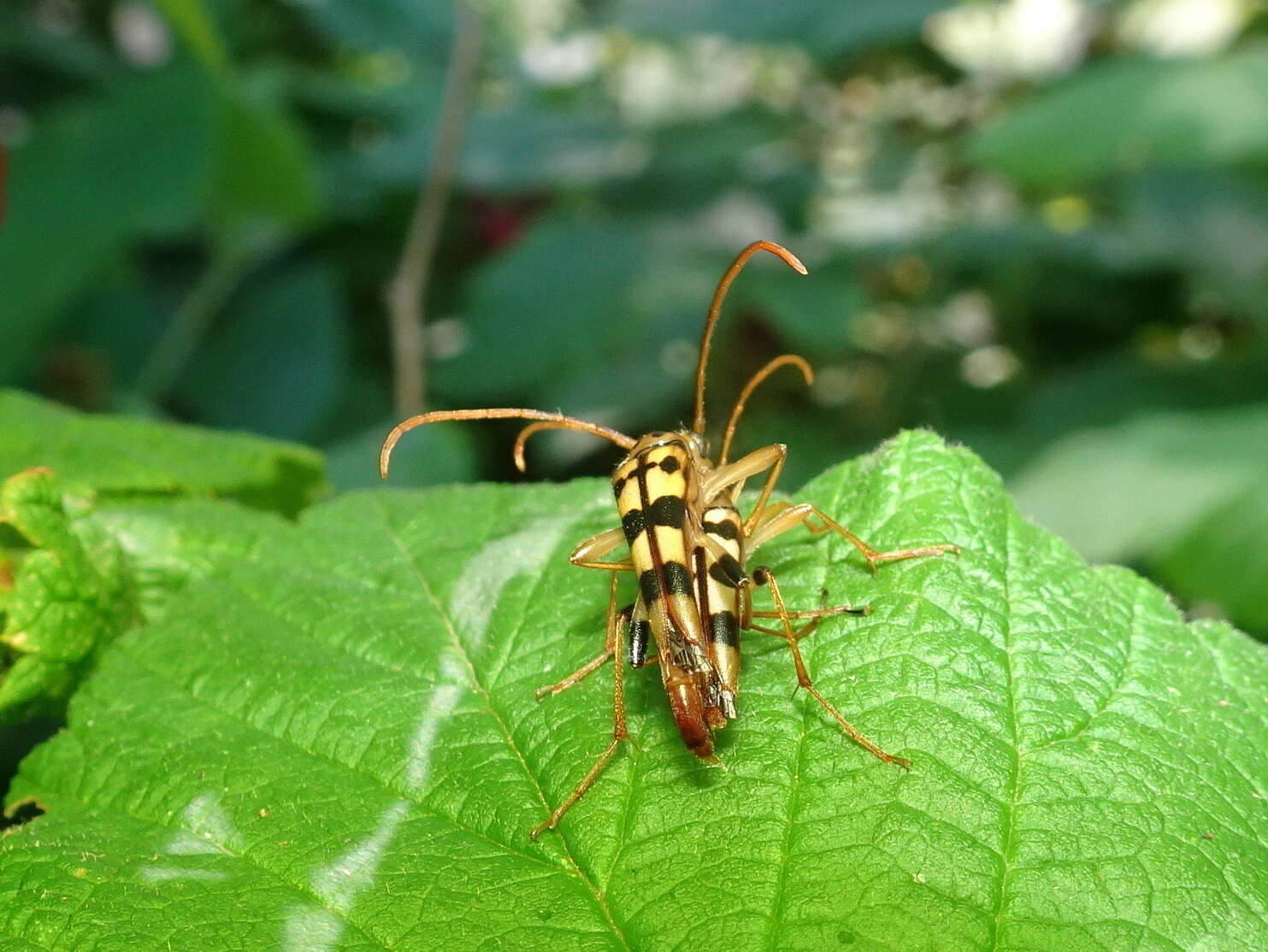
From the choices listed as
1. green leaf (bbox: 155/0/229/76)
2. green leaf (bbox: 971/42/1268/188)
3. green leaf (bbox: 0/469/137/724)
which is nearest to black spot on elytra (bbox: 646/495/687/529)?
green leaf (bbox: 0/469/137/724)

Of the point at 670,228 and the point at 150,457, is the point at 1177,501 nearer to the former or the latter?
the point at 670,228

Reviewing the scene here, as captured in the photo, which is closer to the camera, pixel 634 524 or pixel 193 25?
pixel 634 524

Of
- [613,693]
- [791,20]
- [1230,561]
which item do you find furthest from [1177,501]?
[791,20]

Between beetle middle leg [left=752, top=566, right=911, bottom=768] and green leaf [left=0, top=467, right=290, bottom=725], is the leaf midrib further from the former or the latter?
beetle middle leg [left=752, top=566, right=911, bottom=768]

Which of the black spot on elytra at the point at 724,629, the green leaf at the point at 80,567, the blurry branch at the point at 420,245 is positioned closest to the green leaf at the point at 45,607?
the green leaf at the point at 80,567

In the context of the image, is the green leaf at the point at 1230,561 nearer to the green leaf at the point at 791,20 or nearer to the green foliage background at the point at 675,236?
the green foliage background at the point at 675,236

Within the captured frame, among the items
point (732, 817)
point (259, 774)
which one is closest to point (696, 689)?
point (732, 817)
